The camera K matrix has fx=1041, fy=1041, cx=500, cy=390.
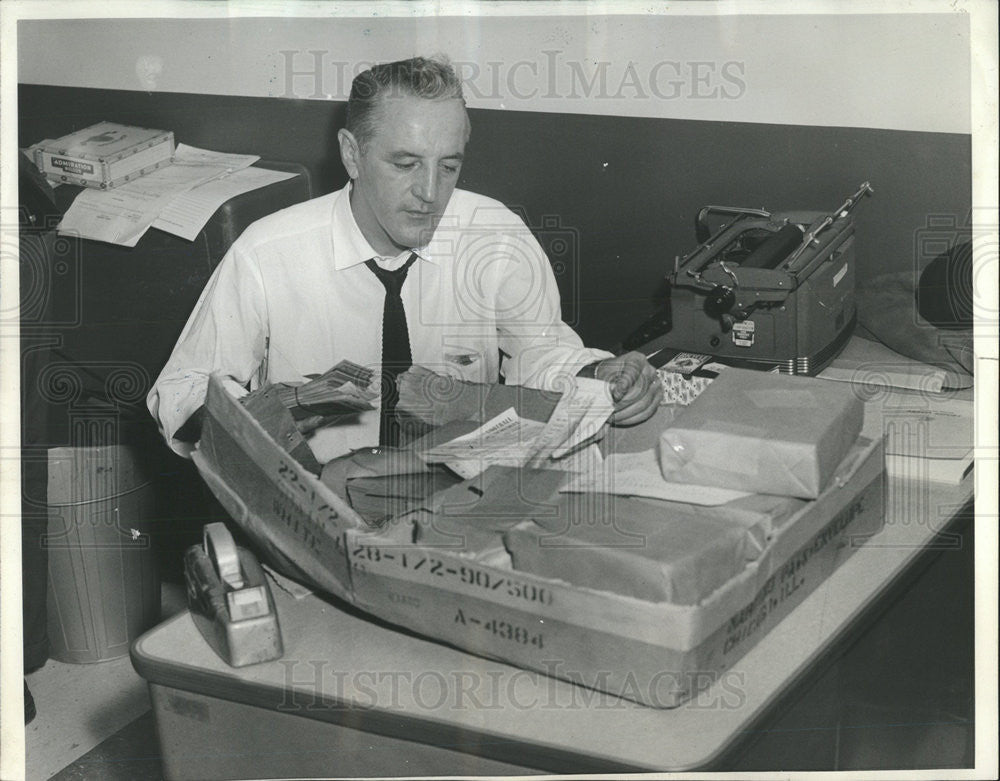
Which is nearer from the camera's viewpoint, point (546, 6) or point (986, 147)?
point (986, 147)

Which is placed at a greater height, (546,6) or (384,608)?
(546,6)

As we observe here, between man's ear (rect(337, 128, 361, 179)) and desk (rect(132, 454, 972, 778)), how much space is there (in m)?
0.91

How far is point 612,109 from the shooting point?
2180 millimetres

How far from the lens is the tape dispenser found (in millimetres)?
1278

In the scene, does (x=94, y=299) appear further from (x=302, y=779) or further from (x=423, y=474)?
(x=302, y=779)

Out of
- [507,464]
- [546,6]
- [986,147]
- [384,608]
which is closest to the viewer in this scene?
[384,608]

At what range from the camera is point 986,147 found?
65.8 inches

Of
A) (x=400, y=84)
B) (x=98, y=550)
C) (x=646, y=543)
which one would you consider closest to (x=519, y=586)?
(x=646, y=543)

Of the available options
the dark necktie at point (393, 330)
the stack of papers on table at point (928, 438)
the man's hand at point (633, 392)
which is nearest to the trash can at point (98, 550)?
the dark necktie at point (393, 330)

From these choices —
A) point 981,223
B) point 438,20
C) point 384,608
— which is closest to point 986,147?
point 981,223

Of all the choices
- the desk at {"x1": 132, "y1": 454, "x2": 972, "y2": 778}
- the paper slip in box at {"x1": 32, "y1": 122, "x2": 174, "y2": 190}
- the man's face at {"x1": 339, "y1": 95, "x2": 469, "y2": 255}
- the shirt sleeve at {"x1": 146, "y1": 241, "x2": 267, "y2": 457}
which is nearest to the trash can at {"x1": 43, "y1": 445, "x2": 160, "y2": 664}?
the shirt sleeve at {"x1": 146, "y1": 241, "x2": 267, "y2": 457}

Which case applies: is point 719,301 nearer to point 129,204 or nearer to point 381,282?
point 381,282

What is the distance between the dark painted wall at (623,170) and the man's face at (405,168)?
0.20m

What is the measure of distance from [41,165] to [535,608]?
1535 mm
